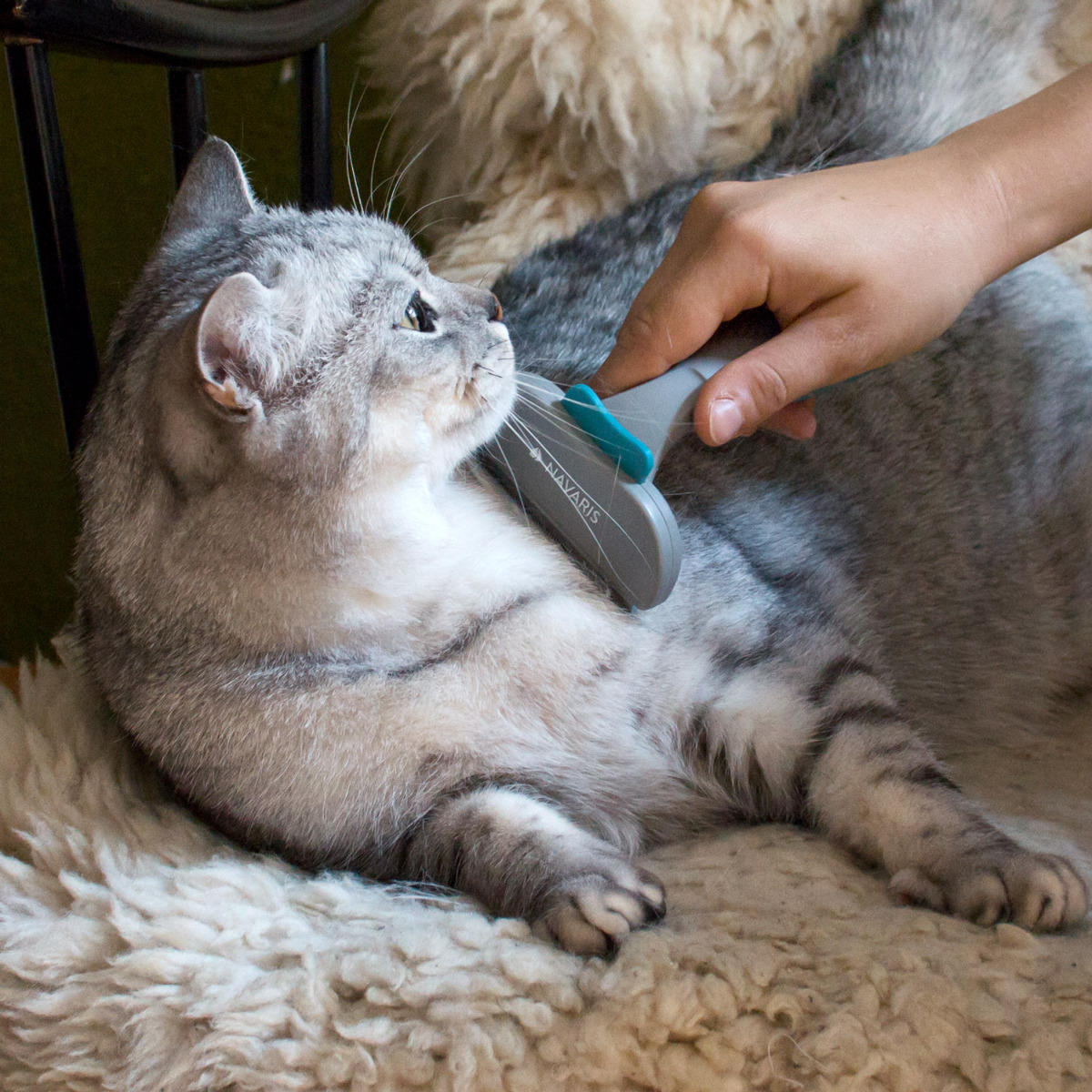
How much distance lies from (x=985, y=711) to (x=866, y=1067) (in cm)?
67

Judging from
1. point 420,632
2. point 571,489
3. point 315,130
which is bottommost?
point 420,632

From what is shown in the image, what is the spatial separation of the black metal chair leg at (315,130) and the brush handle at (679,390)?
21.2 inches

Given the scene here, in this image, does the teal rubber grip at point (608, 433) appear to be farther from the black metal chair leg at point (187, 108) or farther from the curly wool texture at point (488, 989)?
the black metal chair leg at point (187, 108)

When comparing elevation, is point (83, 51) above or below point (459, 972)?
above

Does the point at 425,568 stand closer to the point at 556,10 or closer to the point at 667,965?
the point at 667,965

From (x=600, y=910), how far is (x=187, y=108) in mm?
905

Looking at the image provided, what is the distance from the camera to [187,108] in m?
1.10

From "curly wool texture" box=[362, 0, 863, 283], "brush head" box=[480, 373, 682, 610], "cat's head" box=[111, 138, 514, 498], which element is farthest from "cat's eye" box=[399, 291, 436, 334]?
"curly wool texture" box=[362, 0, 863, 283]

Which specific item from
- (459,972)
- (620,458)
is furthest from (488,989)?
(620,458)

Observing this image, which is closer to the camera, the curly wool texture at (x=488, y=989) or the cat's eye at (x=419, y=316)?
the curly wool texture at (x=488, y=989)

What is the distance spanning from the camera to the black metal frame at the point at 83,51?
31.8 inches

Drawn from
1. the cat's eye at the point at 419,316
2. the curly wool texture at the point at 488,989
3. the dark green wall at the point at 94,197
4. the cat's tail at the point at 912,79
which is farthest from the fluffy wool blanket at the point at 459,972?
the dark green wall at the point at 94,197

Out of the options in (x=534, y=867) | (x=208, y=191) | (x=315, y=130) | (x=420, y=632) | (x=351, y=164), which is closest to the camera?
(x=534, y=867)

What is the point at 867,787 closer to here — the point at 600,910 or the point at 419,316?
the point at 600,910
